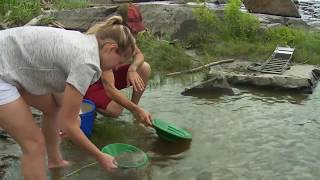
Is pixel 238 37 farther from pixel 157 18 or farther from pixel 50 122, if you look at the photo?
pixel 50 122

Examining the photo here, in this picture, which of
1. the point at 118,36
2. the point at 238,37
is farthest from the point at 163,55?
the point at 118,36

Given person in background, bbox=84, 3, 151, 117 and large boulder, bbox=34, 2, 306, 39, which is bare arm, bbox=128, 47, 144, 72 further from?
large boulder, bbox=34, 2, 306, 39

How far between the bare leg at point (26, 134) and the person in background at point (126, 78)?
1.30 meters

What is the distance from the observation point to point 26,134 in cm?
261

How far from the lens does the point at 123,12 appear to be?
13.6 ft

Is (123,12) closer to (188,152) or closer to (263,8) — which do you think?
(188,152)

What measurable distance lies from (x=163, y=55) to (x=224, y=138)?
2.90 m

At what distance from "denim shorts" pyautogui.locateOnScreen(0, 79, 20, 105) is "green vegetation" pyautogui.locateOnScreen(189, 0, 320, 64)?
5059 millimetres

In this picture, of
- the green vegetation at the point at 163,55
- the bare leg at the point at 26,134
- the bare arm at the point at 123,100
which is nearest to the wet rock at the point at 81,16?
the green vegetation at the point at 163,55

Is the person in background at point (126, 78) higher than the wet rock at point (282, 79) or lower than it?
higher

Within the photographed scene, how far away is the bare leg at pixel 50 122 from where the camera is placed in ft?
9.92

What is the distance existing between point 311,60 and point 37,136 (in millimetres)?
5241

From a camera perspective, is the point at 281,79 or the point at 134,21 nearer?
the point at 134,21

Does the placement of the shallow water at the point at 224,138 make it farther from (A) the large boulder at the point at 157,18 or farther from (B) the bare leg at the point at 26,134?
(A) the large boulder at the point at 157,18
